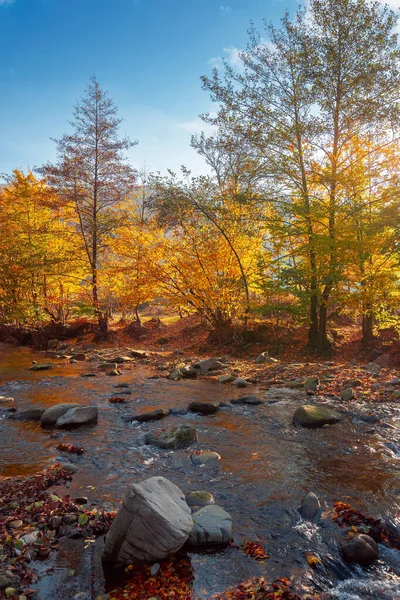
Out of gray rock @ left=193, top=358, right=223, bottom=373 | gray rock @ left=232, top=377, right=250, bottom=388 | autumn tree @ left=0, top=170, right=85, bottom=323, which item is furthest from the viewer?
autumn tree @ left=0, top=170, right=85, bottom=323

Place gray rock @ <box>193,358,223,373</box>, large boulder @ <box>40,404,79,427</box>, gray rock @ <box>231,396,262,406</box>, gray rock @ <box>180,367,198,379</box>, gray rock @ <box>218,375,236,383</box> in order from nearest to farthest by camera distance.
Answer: large boulder @ <box>40,404,79,427</box> → gray rock @ <box>231,396,262,406</box> → gray rock @ <box>218,375,236,383</box> → gray rock @ <box>180,367,198,379</box> → gray rock @ <box>193,358,223,373</box>

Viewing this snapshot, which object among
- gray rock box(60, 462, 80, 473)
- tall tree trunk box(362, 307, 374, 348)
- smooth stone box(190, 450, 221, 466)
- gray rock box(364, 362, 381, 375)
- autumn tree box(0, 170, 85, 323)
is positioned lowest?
smooth stone box(190, 450, 221, 466)

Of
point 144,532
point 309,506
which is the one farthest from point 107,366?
point 144,532

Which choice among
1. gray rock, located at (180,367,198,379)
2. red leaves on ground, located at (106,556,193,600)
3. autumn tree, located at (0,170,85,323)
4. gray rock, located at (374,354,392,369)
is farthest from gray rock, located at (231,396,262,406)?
autumn tree, located at (0,170,85,323)

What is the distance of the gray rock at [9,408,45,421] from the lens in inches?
320

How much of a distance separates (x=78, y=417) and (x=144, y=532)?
4530mm

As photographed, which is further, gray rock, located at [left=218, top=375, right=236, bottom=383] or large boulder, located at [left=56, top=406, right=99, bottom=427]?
gray rock, located at [left=218, top=375, right=236, bottom=383]

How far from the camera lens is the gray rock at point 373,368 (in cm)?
1118

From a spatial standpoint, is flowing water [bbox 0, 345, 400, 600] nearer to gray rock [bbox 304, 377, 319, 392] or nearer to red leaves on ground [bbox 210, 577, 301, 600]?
red leaves on ground [bbox 210, 577, 301, 600]

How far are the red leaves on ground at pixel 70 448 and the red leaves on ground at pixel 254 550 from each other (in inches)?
137

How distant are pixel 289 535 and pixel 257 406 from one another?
4789mm

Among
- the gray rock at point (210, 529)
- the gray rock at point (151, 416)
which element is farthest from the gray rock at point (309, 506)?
the gray rock at point (151, 416)

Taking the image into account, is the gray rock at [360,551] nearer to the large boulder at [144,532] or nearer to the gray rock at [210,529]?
the gray rock at [210,529]

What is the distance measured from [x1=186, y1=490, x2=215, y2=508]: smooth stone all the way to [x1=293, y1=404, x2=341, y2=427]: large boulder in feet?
10.5
